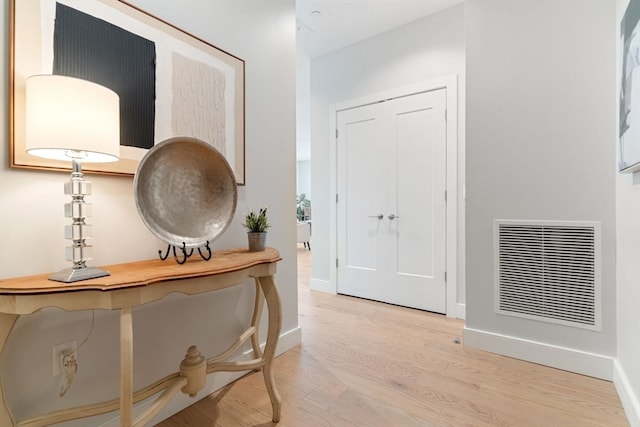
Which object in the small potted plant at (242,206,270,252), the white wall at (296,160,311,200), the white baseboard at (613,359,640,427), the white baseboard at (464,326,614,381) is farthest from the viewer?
the white wall at (296,160,311,200)

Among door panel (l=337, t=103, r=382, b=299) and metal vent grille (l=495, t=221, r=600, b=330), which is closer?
metal vent grille (l=495, t=221, r=600, b=330)

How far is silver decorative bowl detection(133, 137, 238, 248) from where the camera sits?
1.27 metres

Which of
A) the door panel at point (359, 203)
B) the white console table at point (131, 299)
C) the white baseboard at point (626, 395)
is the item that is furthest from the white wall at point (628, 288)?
the door panel at point (359, 203)

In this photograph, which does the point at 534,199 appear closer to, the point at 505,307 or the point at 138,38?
the point at 505,307

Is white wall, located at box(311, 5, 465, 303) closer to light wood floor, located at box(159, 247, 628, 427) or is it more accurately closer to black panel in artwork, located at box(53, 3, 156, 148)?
light wood floor, located at box(159, 247, 628, 427)

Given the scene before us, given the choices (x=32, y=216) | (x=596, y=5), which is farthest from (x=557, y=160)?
(x=32, y=216)

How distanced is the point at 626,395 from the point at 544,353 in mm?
497

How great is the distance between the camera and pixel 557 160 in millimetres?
1995

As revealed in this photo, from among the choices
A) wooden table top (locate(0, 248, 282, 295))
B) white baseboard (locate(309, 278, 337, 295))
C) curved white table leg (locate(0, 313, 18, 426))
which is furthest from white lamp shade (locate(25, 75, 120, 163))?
white baseboard (locate(309, 278, 337, 295))

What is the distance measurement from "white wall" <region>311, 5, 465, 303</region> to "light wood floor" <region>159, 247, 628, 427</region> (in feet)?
3.17

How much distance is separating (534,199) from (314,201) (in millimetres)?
2364

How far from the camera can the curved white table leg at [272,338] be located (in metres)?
1.50

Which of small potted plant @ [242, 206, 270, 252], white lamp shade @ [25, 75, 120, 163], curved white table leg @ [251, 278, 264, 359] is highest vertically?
white lamp shade @ [25, 75, 120, 163]

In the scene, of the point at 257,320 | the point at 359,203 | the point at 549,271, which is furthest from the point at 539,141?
the point at 257,320
